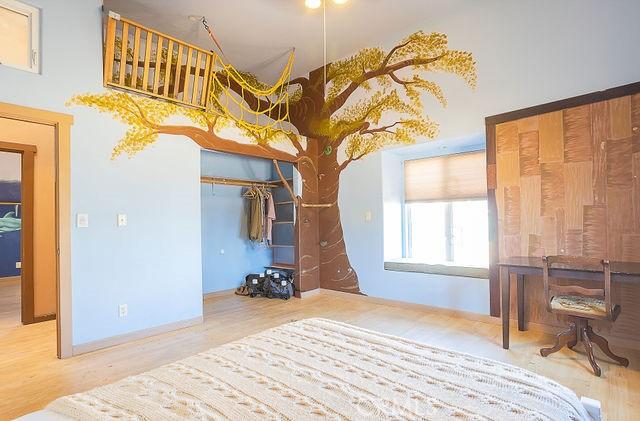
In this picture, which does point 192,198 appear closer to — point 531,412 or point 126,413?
point 126,413

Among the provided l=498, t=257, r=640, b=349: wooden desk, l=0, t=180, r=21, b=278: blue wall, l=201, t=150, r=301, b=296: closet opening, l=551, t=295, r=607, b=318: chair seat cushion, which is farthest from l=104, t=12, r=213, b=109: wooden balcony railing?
l=0, t=180, r=21, b=278: blue wall

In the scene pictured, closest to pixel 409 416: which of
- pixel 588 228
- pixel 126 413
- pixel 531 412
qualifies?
pixel 531 412

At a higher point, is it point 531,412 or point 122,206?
point 122,206

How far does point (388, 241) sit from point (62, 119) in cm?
366

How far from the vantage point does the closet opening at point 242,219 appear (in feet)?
16.4

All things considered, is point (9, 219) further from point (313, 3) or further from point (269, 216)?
point (313, 3)

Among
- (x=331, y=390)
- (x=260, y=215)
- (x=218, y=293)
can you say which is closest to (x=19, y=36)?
(x=260, y=215)

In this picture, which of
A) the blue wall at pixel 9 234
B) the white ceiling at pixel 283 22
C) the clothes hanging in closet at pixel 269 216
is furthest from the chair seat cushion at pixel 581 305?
the blue wall at pixel 9 234

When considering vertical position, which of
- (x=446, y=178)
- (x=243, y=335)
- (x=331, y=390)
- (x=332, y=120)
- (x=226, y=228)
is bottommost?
(x=243, y=335)

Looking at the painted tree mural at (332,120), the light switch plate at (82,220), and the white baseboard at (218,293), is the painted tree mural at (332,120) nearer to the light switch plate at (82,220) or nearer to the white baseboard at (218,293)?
the light switch plate at (82,220)

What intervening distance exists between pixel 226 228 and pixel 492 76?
3.98 meters

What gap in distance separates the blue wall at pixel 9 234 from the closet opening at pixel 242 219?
3.98m

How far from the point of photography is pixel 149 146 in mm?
3348

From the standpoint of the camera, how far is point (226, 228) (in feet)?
17.1
